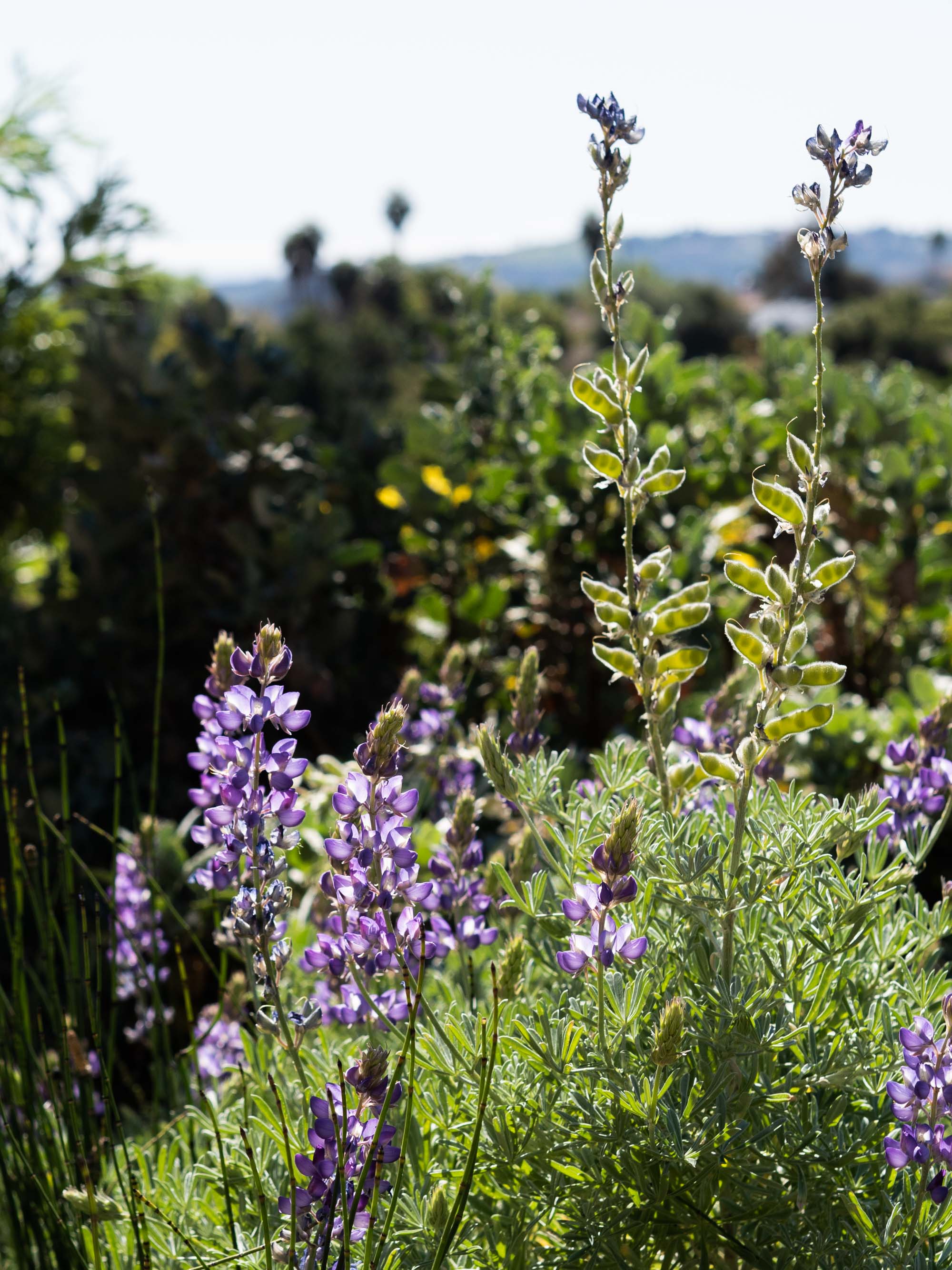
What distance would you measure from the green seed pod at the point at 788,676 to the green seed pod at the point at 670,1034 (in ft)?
1.09

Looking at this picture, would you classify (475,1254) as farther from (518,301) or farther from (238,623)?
(518,301)

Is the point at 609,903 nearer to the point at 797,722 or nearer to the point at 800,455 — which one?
the point at 797,722

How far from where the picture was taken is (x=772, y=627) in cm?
112

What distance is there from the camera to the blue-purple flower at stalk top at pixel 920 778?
159 centimetres

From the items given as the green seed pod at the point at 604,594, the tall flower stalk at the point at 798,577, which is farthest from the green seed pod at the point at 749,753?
the green seed pod at the point at 604,594

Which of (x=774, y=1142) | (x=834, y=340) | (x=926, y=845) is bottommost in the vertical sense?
(x=774, y=1142)

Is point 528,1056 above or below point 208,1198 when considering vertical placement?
above

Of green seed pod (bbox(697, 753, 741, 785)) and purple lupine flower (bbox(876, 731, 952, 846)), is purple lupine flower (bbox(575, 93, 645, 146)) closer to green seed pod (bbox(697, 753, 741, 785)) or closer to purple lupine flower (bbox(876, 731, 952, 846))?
green seed pod (bbox(697, 753, 741, 785))

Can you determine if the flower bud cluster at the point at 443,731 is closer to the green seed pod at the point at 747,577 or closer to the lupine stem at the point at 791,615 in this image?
the lupine stem at the point at 791,615

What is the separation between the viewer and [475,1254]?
1321 mm

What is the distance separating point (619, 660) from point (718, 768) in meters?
0.17

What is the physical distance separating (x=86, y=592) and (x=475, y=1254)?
8.67ft

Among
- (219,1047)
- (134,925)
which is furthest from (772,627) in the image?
(134,925)

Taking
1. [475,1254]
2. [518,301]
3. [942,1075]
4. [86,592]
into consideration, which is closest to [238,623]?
[86,592]
